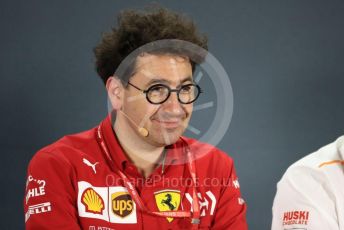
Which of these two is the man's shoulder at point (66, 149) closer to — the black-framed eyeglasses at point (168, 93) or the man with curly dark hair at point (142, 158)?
the man with curly dark hair at point (142, 158)

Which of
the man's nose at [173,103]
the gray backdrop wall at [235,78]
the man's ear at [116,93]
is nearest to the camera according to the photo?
the man's nose at [173,103]

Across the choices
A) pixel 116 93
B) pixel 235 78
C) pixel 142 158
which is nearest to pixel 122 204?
pixel 142 158

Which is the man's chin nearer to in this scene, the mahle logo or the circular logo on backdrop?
the circular logo on backdrop

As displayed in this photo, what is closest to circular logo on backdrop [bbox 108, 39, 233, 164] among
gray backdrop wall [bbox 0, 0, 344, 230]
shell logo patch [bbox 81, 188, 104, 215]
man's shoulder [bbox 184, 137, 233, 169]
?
man's shoulder [bbox 184, 137, 233, 169]

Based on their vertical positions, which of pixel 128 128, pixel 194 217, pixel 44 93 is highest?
pixel 44 93

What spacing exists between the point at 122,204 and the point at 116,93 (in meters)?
0.32

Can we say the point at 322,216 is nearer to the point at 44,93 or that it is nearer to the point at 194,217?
the point at 194,217

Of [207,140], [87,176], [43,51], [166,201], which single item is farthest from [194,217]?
[43,51]

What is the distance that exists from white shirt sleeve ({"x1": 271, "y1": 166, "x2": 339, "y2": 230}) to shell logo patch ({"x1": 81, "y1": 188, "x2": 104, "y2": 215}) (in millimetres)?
490

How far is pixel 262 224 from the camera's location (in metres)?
2.04

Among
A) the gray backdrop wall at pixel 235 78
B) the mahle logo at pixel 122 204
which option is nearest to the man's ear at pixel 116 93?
the mahle logo at pixel 122 204

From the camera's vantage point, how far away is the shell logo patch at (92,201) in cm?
137

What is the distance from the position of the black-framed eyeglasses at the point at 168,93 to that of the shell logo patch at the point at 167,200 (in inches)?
11.6

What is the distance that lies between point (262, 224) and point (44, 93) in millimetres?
1011
